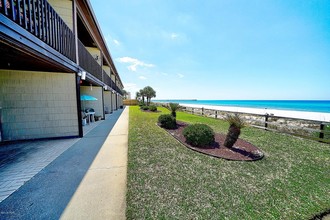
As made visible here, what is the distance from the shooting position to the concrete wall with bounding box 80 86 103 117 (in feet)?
33.9

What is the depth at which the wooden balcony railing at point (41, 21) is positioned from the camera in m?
2.47

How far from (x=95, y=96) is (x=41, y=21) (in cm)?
766

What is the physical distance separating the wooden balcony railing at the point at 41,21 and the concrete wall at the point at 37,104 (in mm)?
1562

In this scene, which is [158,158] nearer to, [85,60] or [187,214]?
[187,214]

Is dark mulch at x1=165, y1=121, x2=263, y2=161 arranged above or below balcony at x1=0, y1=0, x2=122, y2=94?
below

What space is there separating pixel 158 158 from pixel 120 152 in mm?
1461

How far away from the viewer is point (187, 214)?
6.79 ft

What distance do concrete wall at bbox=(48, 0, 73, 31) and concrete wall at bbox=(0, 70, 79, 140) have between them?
2.38 metres

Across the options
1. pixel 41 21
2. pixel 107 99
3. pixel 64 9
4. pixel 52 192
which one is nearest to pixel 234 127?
pixel 52 192

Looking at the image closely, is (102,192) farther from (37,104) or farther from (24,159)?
(37,104)

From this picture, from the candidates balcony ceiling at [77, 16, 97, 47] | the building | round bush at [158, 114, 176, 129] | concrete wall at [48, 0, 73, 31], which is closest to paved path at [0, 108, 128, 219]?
the building

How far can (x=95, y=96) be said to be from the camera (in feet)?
34.8

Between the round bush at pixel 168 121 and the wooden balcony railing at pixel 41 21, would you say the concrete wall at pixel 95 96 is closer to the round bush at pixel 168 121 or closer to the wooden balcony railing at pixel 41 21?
the wooden balcony railing at pixel 41 21

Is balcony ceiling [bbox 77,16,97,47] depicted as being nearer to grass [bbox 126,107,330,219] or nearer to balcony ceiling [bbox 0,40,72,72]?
balcony ceiling [bbox 0,40,72,72]
